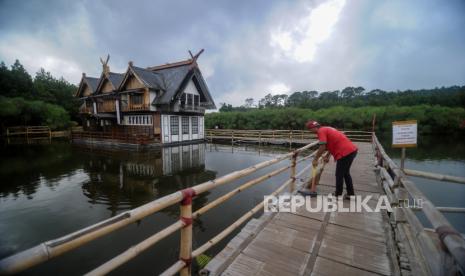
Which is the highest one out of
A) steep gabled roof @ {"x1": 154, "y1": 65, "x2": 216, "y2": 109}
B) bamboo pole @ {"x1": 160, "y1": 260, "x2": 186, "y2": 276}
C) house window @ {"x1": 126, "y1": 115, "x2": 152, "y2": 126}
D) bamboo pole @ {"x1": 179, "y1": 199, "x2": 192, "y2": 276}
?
steep gabled roof @ {"x1": 154, "y1": 65, "x2": 216, "y2": 109}

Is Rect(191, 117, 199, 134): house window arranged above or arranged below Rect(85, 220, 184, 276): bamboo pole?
above

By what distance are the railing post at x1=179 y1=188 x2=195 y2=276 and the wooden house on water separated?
16571mm

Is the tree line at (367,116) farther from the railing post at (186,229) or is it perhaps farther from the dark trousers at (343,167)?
the railing post at (186,229)

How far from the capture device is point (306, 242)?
9.05ft

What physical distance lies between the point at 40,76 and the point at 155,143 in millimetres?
47117

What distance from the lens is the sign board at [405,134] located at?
385cm

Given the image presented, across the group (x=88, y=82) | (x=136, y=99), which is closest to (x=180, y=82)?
(x=136, y=99)

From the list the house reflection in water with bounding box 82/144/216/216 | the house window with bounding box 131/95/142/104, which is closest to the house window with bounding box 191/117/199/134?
the house window with bounding box 131/95/142/104

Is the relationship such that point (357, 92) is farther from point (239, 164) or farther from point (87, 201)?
point (87, 201)

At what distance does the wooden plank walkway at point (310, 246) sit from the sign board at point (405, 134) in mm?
1430

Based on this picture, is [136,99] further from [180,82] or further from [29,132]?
[29,132]

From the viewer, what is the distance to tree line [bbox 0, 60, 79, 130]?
27.5 meters

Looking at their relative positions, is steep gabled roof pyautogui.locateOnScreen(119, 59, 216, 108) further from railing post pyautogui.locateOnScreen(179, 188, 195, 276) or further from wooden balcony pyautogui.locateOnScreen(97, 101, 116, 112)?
railing post pyautogui.locateOnScreen(179, 188, 195, 276)

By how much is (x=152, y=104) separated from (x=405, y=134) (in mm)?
18762
